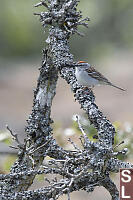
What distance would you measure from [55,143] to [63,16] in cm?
65

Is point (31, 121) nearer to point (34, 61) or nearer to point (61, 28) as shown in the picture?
point (61, 28)

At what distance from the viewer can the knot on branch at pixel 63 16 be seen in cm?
245

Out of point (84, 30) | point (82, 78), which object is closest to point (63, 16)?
point (82, 78)

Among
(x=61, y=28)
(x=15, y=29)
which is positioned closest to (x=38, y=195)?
(x=61, y=28)

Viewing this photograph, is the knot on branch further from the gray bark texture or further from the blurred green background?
the blurred green background

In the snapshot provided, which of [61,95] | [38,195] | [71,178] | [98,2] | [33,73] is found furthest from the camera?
[33,73]

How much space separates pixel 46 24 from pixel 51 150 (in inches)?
25.9

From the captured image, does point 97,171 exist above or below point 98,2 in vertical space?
below

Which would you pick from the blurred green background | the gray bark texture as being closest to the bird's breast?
the gray bark texture

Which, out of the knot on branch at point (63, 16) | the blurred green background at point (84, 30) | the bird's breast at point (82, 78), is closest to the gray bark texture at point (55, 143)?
the knot on branch at point (63, 16)

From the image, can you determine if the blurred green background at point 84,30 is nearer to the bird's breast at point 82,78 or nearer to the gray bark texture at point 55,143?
the bird's breast at point 82,78

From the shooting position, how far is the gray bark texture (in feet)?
6.71

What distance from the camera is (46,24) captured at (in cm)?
250

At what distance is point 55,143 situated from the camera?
7.86 feet
